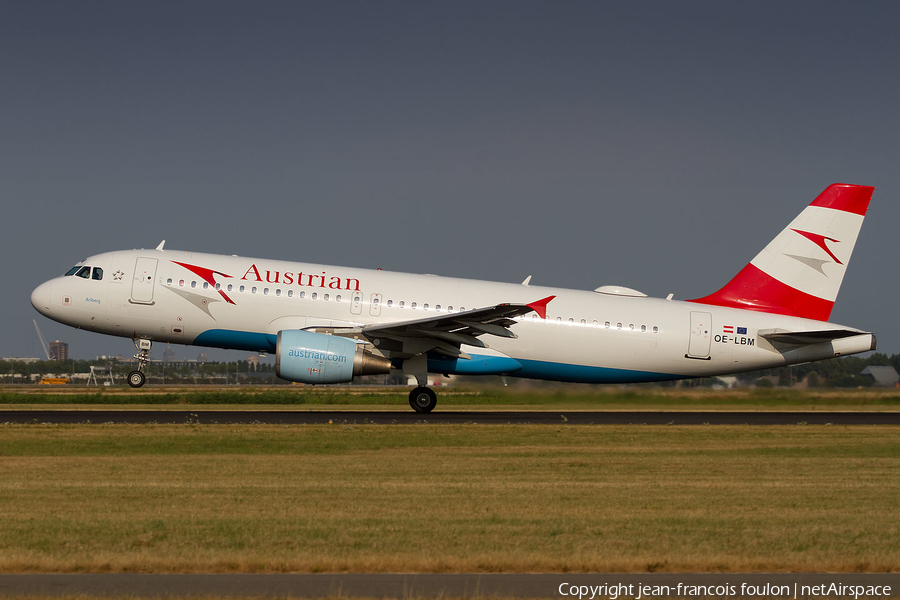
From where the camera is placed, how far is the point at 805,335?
2864 cm

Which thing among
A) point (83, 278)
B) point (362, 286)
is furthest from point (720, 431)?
point (83, 278)

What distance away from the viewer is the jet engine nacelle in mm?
24797

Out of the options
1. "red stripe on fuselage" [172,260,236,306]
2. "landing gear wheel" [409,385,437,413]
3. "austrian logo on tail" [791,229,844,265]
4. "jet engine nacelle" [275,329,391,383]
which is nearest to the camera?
"jet engine nacelle" [275,329,391,383]

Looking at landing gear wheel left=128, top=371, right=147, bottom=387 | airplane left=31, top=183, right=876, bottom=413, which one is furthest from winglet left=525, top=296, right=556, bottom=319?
landing gear wheel left=128, top=371, right=147, bottom=387

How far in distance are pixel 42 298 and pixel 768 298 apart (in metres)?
23.5

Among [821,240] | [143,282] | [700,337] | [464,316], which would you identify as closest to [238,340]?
[143,282]

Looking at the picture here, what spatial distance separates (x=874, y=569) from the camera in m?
8.18

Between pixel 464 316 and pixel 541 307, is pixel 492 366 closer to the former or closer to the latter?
pixel 541 307

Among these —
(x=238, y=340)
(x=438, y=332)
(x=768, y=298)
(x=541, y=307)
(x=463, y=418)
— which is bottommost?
(x=463, y=418)

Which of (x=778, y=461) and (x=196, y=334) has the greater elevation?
(x=196, y=334)

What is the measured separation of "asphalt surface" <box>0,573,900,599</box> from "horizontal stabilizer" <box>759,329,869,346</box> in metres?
21.6

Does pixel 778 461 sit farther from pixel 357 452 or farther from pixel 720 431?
pixel 357 452

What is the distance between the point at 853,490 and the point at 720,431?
380 inches

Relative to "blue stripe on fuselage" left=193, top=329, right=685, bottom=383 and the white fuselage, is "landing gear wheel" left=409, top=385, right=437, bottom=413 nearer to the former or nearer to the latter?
"blue stripe on fuselage" left=193, top=329, right=685, bottom=383
